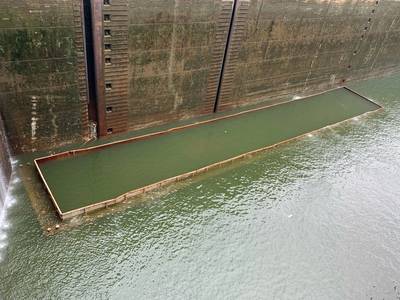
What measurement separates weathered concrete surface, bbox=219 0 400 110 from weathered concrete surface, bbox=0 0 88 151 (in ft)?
22.2

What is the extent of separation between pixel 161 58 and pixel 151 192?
17.3 ft

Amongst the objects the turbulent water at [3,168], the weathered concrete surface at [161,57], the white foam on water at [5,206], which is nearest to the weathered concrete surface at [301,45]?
the weathered concrete surface at [161,57]

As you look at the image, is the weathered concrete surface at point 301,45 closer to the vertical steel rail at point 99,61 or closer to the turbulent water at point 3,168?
the vertical steel rail at point 99,61

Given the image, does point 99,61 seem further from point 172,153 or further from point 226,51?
point 226,51

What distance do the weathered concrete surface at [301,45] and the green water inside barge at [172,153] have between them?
55.1 inches

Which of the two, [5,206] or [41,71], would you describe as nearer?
[5,206]

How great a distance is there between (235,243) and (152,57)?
744cm

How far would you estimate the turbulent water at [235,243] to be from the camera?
8938mm

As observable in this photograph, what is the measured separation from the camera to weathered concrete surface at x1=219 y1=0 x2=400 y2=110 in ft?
50.0

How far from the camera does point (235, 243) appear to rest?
34.0 ft

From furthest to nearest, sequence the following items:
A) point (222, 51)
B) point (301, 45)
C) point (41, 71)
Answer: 1. point (301, 45)
2. point (222, 51)
3. point (41, 71)

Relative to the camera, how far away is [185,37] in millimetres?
13180

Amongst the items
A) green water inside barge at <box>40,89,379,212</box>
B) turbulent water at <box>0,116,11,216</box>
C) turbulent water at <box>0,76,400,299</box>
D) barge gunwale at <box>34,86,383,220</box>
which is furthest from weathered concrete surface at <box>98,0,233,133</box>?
turbulent water at <box>0,76,400,299</box>

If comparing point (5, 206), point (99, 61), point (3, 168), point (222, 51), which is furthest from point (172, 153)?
point (5, 206)
